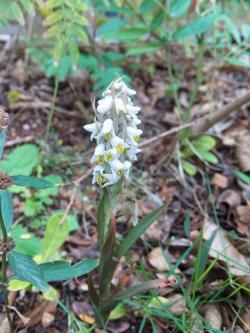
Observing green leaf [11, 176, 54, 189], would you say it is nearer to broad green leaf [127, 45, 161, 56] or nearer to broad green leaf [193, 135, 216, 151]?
broad green leaf [127, 45, 161, 56]

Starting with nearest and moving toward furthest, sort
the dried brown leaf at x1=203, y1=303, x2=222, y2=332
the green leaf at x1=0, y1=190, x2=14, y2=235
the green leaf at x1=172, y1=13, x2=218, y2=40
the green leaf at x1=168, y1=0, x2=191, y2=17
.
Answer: the green leaf at x1=0, y1=190, x2=14, y2=235 → the dried brown leaf at x1=203, y1=303, x2=222, y2=332 → the green leaf at x1=168, y1=0, x2=191, y2=17 → the green leaf at x1=172, y1=13, x2=218, y2=40

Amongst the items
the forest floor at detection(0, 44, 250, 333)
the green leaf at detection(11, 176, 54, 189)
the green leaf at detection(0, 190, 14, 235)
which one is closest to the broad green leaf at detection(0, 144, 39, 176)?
the forest floor at detection(0, 44, 250, 333)

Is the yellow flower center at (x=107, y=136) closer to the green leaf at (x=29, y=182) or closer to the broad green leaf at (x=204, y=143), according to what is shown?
the green leaf at (x=29, y=182)

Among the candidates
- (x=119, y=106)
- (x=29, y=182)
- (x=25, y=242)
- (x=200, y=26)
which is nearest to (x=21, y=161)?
(x=25, y=242)

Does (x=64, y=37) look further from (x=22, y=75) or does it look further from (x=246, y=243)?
(x=246, y=243)

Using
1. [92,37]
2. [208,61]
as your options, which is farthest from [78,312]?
[208,61]
